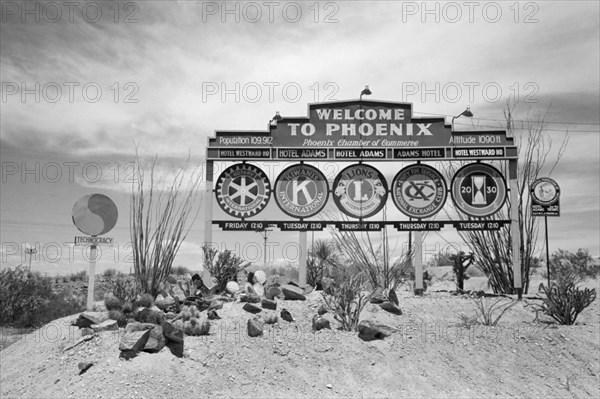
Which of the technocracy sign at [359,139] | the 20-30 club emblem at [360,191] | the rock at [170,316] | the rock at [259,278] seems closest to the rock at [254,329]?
the rock at [170,316]

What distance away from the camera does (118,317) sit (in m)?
11.4

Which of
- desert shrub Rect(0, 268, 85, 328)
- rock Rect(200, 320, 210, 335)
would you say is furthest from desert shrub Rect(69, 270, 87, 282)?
rock Rect(200, 320, 210, 335)

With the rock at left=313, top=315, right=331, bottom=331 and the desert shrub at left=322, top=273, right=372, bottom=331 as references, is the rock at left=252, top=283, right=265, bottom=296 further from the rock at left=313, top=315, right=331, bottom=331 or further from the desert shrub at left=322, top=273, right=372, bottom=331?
the rock at left=313, top=315, right=331, bottom=331

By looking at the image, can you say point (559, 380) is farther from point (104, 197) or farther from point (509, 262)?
point (104, 197)

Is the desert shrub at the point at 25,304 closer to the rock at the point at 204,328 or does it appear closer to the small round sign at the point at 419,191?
the rock at the point at 204,328

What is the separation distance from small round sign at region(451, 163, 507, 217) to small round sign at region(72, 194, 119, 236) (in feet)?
29.9

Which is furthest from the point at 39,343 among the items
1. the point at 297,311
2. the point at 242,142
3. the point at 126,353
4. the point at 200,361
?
the point at 242,142

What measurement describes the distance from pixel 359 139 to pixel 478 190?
3667mm

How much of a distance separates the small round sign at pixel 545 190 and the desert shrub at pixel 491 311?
398cm

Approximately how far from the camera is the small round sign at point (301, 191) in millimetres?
15250

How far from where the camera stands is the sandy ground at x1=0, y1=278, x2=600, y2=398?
935cm

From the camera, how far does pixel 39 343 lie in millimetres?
11758

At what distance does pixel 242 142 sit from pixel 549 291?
8777 mm

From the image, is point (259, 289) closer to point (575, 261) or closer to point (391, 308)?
point (391, 308)
